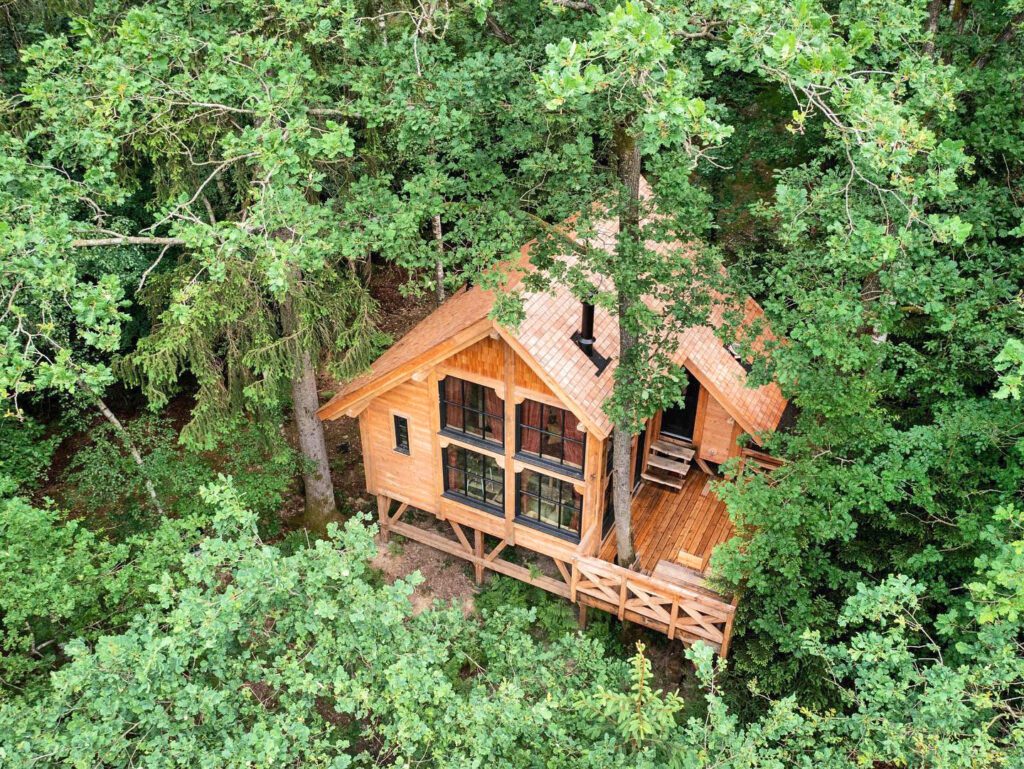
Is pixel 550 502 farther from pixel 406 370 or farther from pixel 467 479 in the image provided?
pixel 406 370

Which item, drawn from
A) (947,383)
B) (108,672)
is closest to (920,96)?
(947,383)

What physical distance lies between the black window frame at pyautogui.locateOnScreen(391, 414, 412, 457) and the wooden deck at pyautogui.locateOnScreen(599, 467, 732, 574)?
434 centimetres

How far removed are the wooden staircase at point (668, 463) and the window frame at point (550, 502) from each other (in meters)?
2.19

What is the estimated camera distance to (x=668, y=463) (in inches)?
561

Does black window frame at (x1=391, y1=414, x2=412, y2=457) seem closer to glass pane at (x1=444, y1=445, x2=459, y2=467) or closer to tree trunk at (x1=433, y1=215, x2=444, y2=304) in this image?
glass pane at (x1=444, y1=445, x2=459, y2=467)

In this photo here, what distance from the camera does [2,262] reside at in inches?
288

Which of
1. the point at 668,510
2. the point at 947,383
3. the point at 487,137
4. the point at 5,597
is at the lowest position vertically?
the point at 668,510

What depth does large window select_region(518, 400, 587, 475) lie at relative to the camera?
12.3 metres

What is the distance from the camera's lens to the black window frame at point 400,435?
14117 millimetres

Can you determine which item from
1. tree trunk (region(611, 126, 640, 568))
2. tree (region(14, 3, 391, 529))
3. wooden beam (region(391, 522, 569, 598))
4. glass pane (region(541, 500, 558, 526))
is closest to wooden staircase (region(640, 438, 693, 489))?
tree trunk (region(611, 126, 640, 568))

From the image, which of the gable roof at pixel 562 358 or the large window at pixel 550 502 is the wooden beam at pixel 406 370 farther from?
the large window at pixel 550 502

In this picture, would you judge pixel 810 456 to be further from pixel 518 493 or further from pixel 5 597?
pixel 5 597

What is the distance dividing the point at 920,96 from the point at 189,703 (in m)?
9.12

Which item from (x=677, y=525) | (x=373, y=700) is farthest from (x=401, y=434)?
→ (x=373, y=700)
